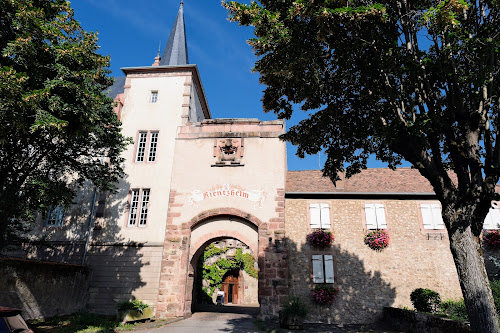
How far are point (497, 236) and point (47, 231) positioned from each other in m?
20.0

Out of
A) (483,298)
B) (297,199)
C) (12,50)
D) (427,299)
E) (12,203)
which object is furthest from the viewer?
(297,199)

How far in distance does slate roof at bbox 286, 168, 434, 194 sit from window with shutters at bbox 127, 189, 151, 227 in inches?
264

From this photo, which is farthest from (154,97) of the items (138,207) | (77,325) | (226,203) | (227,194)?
(77,325)

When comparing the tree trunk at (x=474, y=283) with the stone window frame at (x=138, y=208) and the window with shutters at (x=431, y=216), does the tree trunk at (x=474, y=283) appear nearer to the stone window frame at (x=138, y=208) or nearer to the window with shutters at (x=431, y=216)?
the window with shutters at (x=431, y=216)

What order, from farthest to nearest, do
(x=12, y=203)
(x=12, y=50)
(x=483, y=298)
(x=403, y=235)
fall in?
(x=403, y=235) < (x=12, y=203) < (x=12, y=50) < (x=483, y=298)

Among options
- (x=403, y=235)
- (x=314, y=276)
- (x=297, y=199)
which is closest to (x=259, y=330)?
(x=314, y=276)

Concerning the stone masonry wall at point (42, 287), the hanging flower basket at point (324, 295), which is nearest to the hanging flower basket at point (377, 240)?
the hanging flower basket at point (324, 295)

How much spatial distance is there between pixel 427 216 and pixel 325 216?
4444mm

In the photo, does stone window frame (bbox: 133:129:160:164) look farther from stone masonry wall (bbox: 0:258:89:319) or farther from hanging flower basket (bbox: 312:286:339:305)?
hanging flower basket (bbox: 312:286:339:305)

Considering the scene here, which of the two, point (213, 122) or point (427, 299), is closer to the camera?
point (427, 299)

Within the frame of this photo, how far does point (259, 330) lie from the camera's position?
1080cm

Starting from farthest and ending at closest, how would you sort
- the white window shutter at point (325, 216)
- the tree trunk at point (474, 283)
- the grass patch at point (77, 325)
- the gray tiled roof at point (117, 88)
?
1. the gray tiled roof at point (117, 88)
2. the white window shutter at point (325, 216)
3. the grass patch at point (77, 325)
4. the tree trunk at point (474, 283)

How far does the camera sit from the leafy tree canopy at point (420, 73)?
638cm

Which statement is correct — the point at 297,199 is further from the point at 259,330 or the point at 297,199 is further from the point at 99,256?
the point at 99,256
